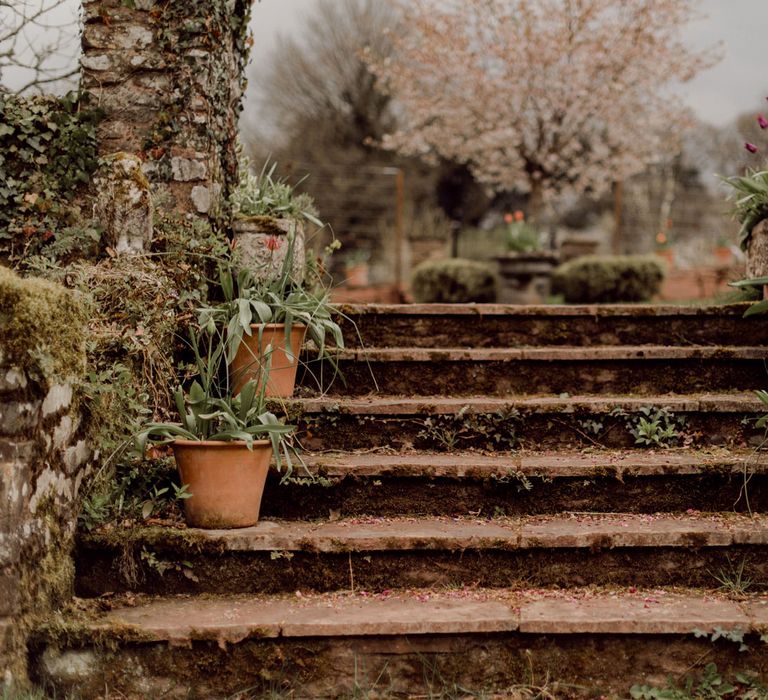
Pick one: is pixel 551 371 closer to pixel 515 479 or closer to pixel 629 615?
pixel 515 479

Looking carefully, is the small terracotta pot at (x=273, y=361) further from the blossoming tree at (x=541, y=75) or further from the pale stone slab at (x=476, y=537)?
the blossoming tree at (x=541, y=75)

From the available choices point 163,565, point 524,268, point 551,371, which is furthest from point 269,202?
point 524,268

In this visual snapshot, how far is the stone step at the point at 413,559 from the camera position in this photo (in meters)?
2.72

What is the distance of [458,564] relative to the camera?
2801 millimetres

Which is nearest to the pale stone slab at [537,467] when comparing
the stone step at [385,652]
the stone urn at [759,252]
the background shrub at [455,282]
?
the stone step at [385,652]

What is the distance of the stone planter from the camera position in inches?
361

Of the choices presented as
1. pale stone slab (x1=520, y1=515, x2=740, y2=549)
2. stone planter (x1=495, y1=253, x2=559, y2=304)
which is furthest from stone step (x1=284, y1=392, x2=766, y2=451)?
stone planter (x1=495, y1=253, x2=559, y2=304)

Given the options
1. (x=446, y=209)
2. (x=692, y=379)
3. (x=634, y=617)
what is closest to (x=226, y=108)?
(x=692, y=379)

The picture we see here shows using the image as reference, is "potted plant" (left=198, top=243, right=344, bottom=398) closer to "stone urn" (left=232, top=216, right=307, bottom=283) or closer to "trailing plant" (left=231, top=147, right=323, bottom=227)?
"stone urn" (left=232, top=216, right=307, bottom=283)

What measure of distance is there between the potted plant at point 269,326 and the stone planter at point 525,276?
19.0 ft

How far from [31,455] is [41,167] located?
2005mm

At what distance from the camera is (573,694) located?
2.49m

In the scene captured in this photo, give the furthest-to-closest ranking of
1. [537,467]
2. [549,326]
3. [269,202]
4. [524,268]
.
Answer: [524,268]
[269,202]
[549,326]
[537,467]

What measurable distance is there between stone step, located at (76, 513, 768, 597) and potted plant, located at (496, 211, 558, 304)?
651 cm
